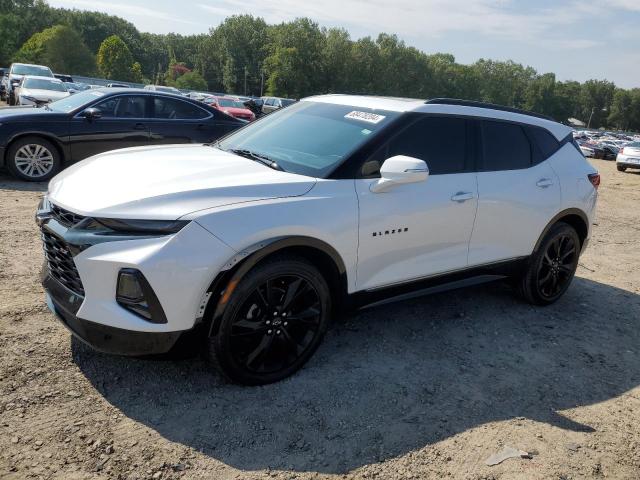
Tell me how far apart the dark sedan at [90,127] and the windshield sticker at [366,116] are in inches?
225

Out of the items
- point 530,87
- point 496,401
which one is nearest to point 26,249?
point 496,401

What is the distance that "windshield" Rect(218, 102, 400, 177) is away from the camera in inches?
138

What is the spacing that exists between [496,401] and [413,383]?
21.0 inches

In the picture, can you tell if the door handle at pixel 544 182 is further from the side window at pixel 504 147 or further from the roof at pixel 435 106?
the roof at pixel 435 106

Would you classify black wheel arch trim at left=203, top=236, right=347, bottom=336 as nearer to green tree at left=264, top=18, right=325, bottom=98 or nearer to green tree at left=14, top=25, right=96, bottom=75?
green tree at left=14, top=25, right=96, bottom=75

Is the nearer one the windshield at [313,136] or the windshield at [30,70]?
the windshield at [313,136]

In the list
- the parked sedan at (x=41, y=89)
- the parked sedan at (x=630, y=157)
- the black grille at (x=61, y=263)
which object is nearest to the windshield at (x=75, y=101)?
the black grille at (x=61, y=263)

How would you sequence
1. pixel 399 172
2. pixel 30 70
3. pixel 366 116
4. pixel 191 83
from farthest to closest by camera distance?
pixel 191 83 < pixel 30 70 < pixel 366 116 < pixel 399 172

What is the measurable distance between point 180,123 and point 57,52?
7269cm

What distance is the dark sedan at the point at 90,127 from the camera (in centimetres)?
791

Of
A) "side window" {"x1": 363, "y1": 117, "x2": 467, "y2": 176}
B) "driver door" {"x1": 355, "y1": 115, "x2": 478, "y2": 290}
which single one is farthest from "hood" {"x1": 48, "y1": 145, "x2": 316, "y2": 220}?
"side window" {"x1": 363, "y1": 117, "x2": 467, "y2": 176}

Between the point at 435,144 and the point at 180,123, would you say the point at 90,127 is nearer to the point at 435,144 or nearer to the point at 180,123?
A: the point at 180,123

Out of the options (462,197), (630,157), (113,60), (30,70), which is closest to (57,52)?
(113,60)

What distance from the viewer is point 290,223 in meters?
3.04
